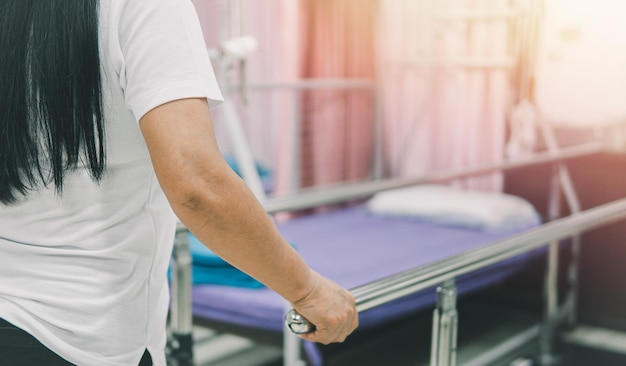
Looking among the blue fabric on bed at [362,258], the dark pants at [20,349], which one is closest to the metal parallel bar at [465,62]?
the blue fabric on bed at [362,258]

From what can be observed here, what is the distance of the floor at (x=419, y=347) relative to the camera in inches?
95.1

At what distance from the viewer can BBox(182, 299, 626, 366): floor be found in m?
2.42

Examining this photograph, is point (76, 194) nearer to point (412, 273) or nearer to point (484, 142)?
point (412, 273)

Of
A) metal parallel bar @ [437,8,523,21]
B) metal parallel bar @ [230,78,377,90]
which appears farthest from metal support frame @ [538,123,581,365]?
metal parallel bar @ [230,78,377,90]

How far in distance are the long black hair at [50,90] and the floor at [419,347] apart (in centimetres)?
154

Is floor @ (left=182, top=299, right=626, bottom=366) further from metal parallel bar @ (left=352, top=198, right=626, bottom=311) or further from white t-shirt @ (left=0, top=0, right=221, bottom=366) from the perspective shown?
white t-shirt @ (left=0, top=0, right=221, bottom=366)

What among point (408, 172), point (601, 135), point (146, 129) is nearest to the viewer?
point (146, 129)

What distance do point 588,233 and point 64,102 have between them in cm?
267

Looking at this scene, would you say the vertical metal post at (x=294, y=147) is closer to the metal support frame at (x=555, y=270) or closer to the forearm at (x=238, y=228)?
the metal support frame at (x=555, y=270)

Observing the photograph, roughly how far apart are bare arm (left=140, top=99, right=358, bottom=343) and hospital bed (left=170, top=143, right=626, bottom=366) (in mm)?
287

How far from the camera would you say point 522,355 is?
2574mm

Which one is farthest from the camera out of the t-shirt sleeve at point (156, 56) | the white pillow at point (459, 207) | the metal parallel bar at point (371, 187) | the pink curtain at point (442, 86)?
the pink curtain at point (442, 86)

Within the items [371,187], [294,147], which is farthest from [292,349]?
[294,147]

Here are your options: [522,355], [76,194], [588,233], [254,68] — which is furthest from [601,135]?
[76,194]
